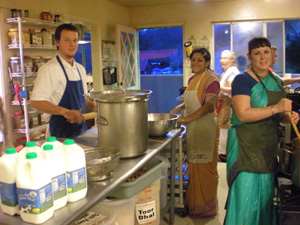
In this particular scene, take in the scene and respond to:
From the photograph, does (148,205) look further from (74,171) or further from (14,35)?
(14,35)

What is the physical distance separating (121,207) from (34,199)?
82cm

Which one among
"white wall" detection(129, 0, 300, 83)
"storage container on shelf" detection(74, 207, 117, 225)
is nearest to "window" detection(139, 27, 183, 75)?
"white wall" detection(129, 0, 300, 83)

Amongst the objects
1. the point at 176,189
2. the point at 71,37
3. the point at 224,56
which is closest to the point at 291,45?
the point at 224,56

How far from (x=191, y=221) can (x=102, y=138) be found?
163 cm

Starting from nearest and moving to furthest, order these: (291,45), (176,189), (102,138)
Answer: (102,138), (176,189), (291,45)

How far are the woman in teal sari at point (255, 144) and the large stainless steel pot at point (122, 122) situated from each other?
0.70 metres

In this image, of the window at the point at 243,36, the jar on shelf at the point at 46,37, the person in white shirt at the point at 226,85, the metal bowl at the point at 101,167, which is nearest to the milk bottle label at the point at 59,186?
the metal bowl at the point at 101,167

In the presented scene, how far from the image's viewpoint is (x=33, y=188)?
1088 mm

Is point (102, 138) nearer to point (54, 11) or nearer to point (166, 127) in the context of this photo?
point (166, 127)

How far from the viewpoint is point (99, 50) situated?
5.36 metres

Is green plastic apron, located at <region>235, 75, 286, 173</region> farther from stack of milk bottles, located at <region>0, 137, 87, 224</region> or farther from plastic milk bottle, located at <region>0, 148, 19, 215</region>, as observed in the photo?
plastic milk bottle, located at <region>0, 148, 19, 215</region>

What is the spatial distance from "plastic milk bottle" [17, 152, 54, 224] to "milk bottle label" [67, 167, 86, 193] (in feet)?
0.48

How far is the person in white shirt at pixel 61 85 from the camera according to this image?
2.43 m

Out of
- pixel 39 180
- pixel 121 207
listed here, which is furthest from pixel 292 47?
pixel 39 180
